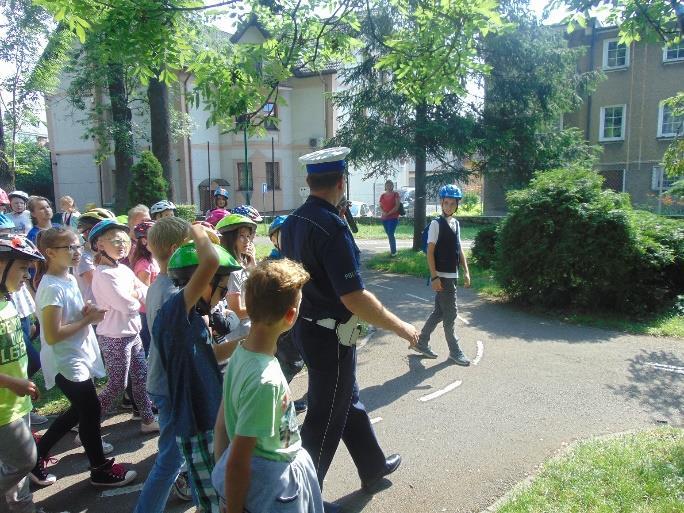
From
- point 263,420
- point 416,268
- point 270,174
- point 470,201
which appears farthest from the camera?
point 470,201

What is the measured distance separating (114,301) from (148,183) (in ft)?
35.1

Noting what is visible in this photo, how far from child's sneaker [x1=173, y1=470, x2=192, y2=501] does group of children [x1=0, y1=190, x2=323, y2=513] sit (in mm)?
13

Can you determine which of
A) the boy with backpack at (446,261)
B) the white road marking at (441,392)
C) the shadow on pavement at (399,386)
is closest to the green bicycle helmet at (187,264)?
the shadow on pavement at (399,386)

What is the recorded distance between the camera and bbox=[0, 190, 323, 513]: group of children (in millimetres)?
2074

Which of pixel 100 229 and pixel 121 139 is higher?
pixel 121 139

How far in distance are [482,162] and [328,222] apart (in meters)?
12.1

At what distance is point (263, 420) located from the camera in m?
1.96

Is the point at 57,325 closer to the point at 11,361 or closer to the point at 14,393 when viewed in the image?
the point at 11,361

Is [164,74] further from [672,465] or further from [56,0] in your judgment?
[672,465]

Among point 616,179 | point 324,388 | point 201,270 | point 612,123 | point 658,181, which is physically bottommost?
point 324,388

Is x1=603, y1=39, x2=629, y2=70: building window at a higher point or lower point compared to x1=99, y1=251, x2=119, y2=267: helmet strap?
higher

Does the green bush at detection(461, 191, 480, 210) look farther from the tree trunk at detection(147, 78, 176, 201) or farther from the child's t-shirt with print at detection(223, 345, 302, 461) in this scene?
the child's t-shirt with print at detection(223, 345, 302, 461)

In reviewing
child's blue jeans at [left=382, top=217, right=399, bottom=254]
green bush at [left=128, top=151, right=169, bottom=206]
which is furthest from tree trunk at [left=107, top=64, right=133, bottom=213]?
child's blue jeans at [left=382, top=217, right=399, bottom=254]

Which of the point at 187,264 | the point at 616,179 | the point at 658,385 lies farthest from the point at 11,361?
the point at 616,179
